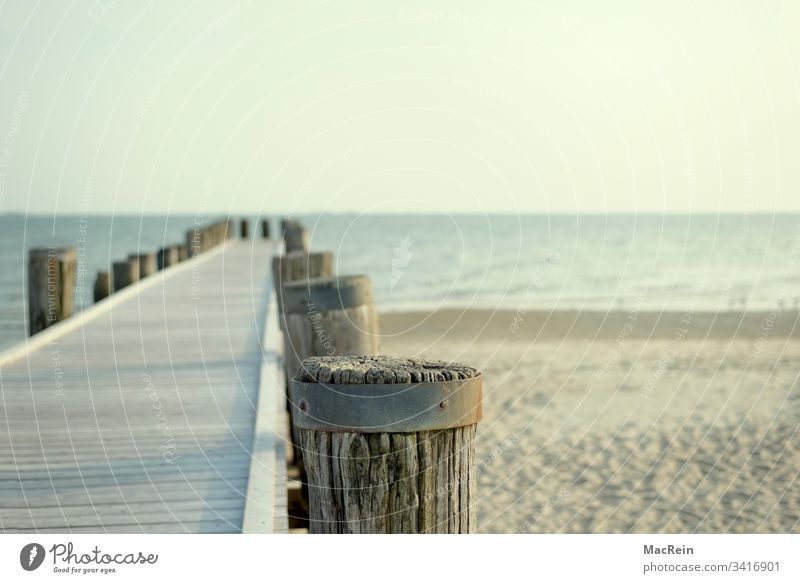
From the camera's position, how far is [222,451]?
490 cm

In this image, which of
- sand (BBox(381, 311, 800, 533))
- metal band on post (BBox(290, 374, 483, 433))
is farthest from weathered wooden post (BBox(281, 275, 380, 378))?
metal band on post (BBox(290, 374, 483, 433))

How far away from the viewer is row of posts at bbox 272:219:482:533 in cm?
237

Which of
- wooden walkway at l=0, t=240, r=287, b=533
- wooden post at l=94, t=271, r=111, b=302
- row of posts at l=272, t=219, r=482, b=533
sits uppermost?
wooden post at l=94, t=271, r=111, b=302

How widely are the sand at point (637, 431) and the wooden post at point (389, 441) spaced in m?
2.41

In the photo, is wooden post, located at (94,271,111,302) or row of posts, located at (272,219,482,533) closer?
row of posts, located at (272,219,482,533)

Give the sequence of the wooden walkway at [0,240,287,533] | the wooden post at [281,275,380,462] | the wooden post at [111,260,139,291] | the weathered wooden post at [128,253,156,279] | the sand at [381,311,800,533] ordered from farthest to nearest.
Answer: the weathered wooden post at [128,253,156,279] → the wooden post at [111,260,139,291] → the sand at [381,311,800,533] → the wooden post at [281,275,380,462] → the wooden walkway at [0,240,287,533]

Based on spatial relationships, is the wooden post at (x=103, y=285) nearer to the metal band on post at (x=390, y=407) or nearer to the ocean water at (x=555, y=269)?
the ocean water at (x=555, y=269)

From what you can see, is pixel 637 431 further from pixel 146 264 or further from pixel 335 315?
pixel 146 264

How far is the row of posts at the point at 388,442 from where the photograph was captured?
237 centimetres

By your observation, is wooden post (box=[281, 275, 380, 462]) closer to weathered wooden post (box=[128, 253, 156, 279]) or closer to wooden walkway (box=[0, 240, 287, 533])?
wooden walkway (box=[0, 240, 287, 533])

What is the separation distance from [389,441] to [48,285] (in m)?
8.10

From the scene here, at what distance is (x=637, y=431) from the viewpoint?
35.0 ft

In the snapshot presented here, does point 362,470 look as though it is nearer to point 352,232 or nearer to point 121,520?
point 121,520
